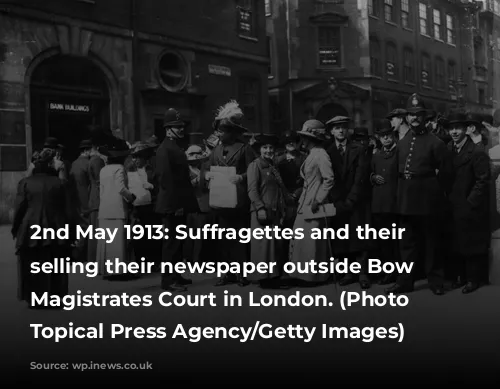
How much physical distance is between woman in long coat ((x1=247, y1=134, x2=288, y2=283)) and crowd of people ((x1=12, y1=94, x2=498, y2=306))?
1 centimetres

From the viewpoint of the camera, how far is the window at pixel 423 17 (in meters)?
29.0

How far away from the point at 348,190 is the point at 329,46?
23.8 meters

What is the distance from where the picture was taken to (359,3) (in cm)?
3123

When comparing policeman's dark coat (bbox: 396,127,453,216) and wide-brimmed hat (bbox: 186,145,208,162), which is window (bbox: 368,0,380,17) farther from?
policeman's dark coat (bbox: 396,127,453,216)

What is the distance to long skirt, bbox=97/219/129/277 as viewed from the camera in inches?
378

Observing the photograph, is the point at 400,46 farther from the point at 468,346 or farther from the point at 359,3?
the point at 468,346

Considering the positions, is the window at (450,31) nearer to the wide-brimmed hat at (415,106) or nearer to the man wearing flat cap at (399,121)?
the man wearing flat cap at (399,121)

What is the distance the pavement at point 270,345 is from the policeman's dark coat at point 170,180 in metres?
1.29

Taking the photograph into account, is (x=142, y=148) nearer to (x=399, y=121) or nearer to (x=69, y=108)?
(x=399, y=121)

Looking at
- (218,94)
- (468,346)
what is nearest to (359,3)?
(218,94)

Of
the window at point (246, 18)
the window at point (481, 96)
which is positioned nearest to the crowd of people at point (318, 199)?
the window at point (481, 96)

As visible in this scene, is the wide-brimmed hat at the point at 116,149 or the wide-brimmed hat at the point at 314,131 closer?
the wide-brimmed hat at the point at 314,131

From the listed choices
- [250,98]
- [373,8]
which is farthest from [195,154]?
[373,8]

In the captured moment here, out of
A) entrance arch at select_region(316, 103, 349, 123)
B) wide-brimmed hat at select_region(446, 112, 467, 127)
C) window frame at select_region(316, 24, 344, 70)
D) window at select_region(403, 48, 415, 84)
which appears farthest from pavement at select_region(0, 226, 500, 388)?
window frame at select_region(316, 24, 344, 70)
